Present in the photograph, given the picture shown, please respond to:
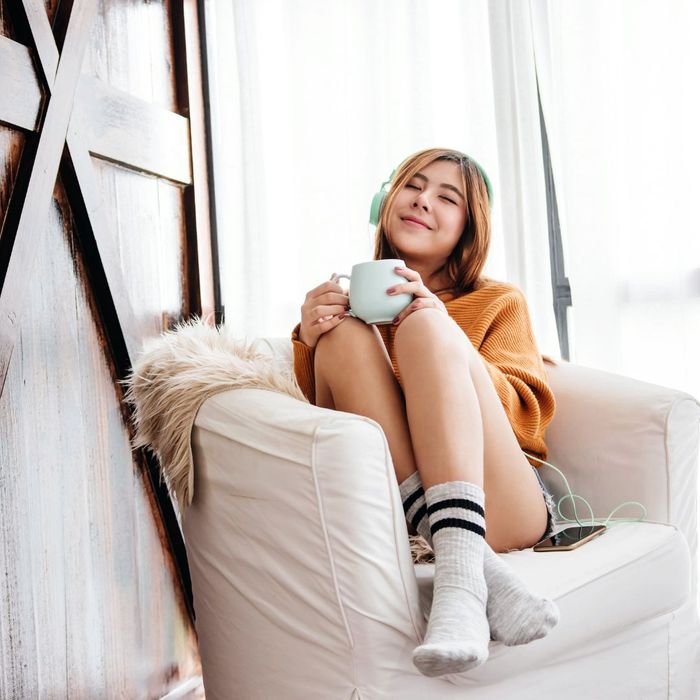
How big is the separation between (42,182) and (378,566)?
1.03 m

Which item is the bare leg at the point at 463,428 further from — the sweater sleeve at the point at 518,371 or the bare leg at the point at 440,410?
the sweater sleeve at the point at 518,371

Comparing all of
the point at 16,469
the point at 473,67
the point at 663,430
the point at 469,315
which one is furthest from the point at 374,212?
the point at 16,469

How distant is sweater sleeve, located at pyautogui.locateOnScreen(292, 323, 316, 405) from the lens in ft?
5.04

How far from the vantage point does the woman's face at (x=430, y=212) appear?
5.55 feet

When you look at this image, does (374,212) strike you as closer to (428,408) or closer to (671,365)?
(428,408)

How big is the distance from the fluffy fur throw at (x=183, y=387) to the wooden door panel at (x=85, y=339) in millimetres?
270

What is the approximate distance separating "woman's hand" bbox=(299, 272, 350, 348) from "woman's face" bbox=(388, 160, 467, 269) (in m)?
0.31

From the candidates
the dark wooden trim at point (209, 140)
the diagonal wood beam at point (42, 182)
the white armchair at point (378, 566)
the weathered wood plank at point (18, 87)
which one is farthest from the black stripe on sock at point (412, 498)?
the dark wooden trim at point (209, 140)

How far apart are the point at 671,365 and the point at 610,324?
0.17 meters

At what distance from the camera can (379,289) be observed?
1.28 m

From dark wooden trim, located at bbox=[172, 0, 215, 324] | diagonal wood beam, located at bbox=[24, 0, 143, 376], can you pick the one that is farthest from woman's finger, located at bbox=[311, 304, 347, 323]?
dark wooden trim, located at bbox=[172, 0, 215, 324]

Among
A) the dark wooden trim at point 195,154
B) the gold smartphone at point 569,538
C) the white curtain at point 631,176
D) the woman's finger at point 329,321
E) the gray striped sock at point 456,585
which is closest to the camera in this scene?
the gray striped sock at point 456,585

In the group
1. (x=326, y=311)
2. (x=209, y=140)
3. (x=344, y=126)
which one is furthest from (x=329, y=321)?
(x=209, y=140)

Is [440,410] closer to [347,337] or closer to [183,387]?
[347,337]
